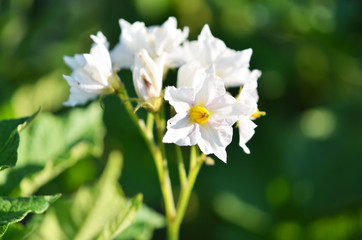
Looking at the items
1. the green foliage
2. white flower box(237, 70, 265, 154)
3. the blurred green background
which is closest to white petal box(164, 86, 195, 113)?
white flower box(237, 70, 265, 154)

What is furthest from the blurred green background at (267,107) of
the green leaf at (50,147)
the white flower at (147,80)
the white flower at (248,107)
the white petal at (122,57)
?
the white flower at (248,107)

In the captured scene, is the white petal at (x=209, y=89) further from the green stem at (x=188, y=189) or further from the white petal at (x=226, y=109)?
the green stem at (x=188, y=189)

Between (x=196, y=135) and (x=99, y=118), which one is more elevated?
(x=196, y=135)

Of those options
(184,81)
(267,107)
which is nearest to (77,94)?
(184,81)

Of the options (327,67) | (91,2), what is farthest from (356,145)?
(91,2)

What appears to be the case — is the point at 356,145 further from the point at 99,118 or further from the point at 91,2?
the point at 91,2

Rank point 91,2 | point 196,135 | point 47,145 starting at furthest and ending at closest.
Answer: point 91,2 → point 47,145 → point 196,135
